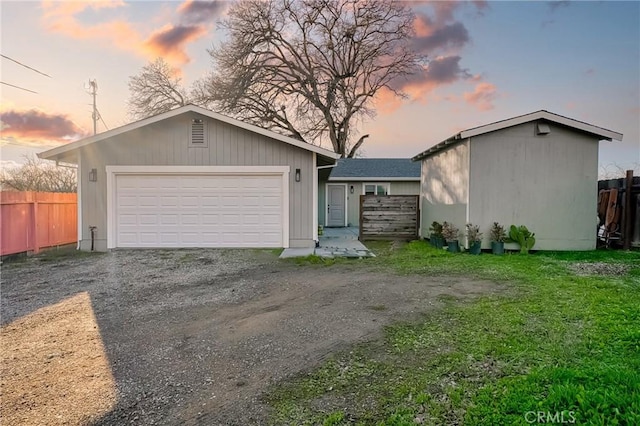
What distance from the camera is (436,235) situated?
10.6 m

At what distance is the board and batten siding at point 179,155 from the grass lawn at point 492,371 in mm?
5994

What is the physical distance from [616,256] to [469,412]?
8419 millimetres

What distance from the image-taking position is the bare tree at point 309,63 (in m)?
23.2

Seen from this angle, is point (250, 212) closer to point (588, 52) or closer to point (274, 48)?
point (588, 52)

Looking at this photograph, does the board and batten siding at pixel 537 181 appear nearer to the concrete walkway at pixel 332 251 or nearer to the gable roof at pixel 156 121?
the concrete walkway at pixel 332 251

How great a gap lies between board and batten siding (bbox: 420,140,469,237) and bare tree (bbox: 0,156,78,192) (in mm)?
16885

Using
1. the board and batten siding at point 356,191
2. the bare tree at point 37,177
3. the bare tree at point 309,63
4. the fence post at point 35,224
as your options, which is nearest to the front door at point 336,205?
the board and batten siding at point 356,191

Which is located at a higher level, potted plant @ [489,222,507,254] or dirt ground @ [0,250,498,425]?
potted plant @ [489,222,507,254]

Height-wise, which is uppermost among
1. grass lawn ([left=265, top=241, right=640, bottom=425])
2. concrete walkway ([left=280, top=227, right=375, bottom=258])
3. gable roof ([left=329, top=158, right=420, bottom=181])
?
gable roof ([left=329, top=158, right=420, bottom=181])

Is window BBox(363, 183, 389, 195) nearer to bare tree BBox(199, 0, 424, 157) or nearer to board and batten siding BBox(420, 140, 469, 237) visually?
board and batten siding BBox(420, 140, 469, 237)

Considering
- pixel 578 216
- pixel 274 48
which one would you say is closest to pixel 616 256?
pixel 578 216

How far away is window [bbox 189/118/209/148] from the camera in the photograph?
977cm

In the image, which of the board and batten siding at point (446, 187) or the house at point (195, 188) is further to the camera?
the house at point (195, 188)

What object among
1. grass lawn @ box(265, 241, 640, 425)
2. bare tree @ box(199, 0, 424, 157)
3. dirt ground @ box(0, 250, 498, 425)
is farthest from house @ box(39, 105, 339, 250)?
bare tree @ box(199, 0, 424, 157)
